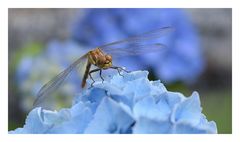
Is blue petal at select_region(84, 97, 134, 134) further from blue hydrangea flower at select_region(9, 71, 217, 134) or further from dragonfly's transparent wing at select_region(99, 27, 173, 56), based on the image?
dragonfly's transparent wing at select_region(99, 27, 173, 56)

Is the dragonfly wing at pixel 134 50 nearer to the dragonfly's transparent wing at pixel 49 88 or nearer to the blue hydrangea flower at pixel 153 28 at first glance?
the dragonfly's transparent wing at pixel 49 88

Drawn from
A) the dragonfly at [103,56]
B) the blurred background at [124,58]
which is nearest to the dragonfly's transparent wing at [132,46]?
the dragonfly at [103,56]

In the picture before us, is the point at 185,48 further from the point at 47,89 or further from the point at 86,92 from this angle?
the point at 86,92

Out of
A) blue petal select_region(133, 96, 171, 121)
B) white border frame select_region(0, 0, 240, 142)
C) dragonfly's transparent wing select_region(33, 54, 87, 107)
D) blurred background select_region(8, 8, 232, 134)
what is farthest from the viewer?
blurred background select_region(8, 8, 232, 134)

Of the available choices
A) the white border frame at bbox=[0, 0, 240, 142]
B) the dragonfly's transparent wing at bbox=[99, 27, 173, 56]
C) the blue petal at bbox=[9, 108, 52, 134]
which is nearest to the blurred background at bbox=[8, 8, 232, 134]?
the white border frame at bbox=[0, 0, 240, 142]

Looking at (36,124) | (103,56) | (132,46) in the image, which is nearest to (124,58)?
(132,46)
